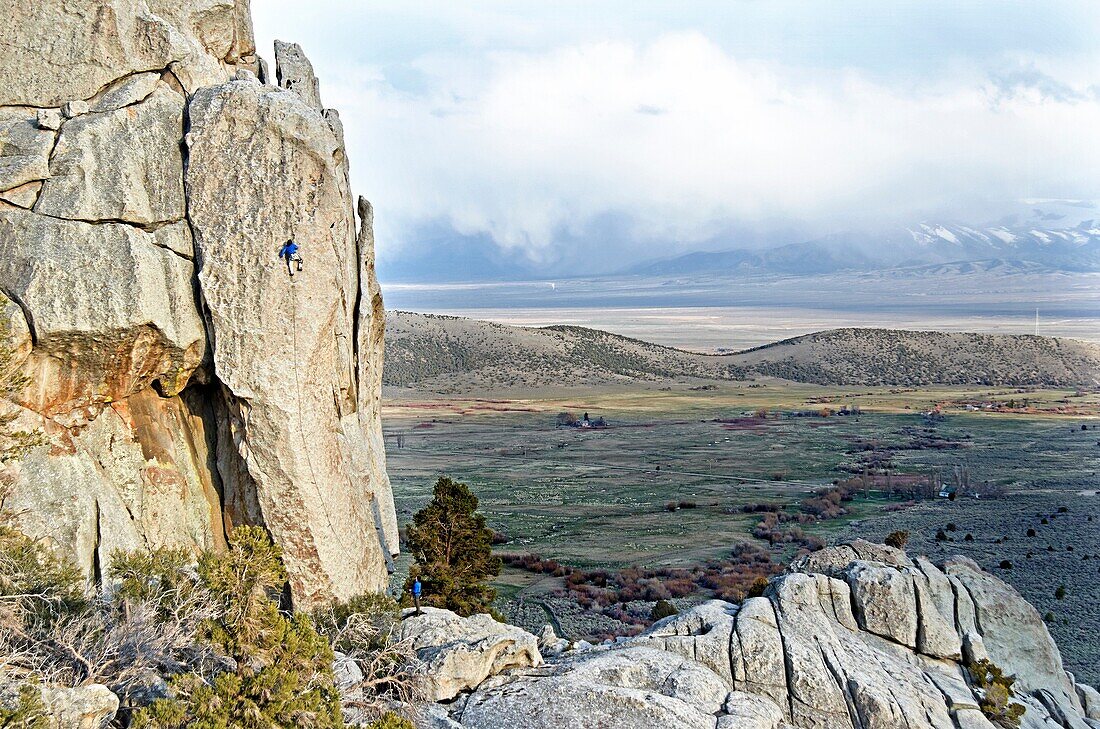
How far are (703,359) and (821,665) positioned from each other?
167 m

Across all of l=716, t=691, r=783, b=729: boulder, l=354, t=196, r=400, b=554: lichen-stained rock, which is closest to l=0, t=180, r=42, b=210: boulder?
l=354, t=196, r=400, b=554: lichen-stained rock

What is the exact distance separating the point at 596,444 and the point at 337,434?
2995 inches

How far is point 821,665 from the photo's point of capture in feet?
69.2

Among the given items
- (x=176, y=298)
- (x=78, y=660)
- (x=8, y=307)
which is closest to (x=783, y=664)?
(x=78, y=660)

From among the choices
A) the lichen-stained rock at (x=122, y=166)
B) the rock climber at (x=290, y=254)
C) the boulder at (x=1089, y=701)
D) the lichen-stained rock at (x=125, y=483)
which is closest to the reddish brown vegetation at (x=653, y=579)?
the boulder at (x=1089, y=701)

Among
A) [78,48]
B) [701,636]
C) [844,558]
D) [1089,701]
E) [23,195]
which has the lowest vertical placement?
[1089,701]

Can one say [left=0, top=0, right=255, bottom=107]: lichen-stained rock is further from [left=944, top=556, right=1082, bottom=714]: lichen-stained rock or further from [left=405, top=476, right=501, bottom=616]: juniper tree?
[left=944, top=556, right=1082, bottom=714]: lichen-stained rock

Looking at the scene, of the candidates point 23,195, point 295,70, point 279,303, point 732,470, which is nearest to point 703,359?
point 732,470

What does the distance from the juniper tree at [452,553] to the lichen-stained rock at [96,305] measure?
38.9 ft

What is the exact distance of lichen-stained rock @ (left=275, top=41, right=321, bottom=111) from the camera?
87.4 feet

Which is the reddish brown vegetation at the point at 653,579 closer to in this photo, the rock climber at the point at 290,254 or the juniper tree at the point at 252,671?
the rock climber at the point at 290,254

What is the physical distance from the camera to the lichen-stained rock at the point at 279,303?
20.1 metres

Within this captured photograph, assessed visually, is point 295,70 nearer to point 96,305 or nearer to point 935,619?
point 96,305

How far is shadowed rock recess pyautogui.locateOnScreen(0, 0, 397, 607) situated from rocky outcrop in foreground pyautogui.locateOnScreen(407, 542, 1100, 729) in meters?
5.29
